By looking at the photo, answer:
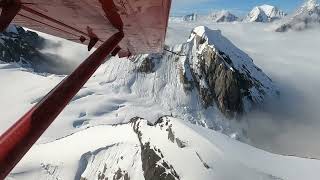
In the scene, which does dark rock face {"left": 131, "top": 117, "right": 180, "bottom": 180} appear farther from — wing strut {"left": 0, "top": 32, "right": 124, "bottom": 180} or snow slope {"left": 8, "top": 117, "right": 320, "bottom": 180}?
wing strut {"left": 0, "top": 32, "right": 124, "bottom": 180}

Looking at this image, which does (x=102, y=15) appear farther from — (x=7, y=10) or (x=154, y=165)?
(x=154, y=165)

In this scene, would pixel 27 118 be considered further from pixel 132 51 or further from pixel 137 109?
pixel 137 109

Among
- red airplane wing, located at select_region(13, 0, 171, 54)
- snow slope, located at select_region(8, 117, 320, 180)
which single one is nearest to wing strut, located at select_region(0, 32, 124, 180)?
red airplane wing, located at select_region(13, 0, 171, 54)

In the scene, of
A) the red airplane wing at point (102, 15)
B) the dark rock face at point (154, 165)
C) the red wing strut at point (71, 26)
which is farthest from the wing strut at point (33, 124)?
the dark rock face at point (154, 165)

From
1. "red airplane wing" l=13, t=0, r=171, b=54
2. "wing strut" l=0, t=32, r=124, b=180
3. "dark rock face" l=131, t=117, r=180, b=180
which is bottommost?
"dark rock face" l=131, t=117, r=180, b=180

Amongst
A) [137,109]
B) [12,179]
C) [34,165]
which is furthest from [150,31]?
[137,109]

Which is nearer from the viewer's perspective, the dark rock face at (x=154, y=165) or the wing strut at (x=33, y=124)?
the wing strut at (x=33, y=124)

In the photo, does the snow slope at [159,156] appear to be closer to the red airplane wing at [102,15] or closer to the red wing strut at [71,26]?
the red airplane wing at [102,15]

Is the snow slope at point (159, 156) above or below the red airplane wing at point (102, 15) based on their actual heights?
below
